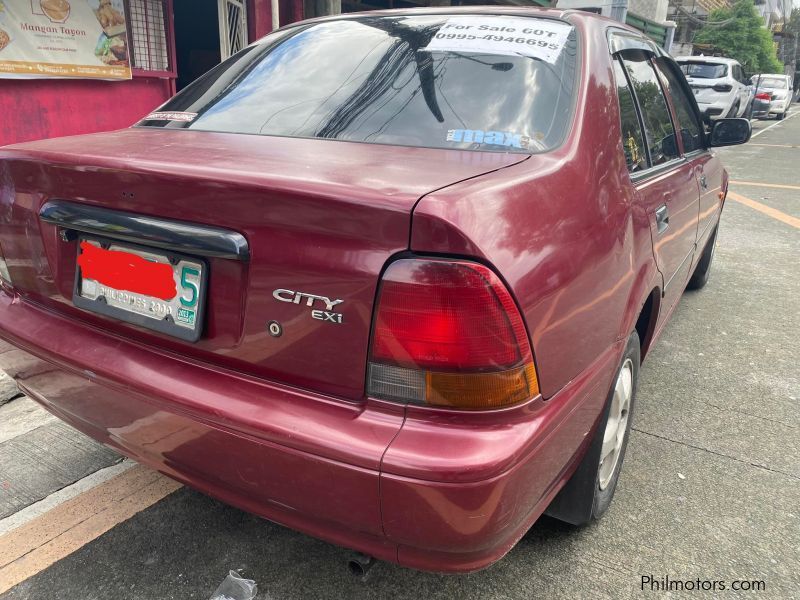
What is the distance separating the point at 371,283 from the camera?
1.33 metres

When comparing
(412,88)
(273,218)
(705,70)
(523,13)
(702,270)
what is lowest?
(702,270)

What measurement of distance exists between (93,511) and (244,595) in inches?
28.7

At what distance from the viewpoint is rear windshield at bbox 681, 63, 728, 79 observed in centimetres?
1797

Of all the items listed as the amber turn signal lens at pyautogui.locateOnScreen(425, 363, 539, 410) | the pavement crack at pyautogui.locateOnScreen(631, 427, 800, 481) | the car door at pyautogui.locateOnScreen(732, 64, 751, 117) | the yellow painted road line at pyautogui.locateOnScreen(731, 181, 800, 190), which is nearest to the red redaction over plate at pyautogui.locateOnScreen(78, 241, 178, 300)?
the amber turn signal lens at pyautogui.locateOnScreen(425, 363, 539, 410)

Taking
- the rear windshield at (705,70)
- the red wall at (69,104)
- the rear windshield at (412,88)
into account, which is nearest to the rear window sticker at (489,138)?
the rear windshield at (412,88)

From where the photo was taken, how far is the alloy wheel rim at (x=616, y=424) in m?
2.07

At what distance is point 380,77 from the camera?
2.06 metres

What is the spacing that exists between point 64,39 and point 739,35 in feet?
137

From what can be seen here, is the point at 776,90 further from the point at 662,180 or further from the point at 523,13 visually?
the point at 523,13

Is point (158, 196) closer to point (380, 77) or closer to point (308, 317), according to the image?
point (308, 317)

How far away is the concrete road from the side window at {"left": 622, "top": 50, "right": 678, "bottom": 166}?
1179mm

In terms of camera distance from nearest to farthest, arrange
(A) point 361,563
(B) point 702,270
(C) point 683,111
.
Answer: (A) point 361,563, (C) point 683,111, (B) point 702,270

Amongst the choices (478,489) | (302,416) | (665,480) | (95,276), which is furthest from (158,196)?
(665,480)

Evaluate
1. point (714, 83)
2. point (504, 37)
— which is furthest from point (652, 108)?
point (714, 83)
